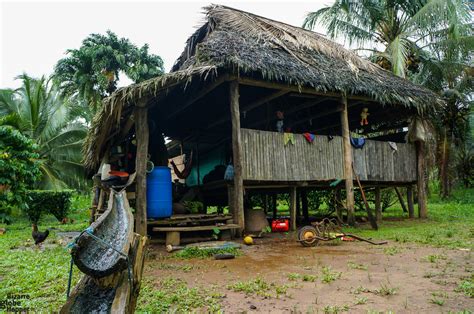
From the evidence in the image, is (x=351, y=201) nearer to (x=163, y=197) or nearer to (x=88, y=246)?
(x=163, y=197)

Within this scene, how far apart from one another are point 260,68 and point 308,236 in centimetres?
327

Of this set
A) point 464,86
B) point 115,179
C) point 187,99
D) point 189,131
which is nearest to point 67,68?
point 189,131

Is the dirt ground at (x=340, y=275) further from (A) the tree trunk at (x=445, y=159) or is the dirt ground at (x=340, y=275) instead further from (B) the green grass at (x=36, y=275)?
(A) the tree trunk at (x=445, y=159)

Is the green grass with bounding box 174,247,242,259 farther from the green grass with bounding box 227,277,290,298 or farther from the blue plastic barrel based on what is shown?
the green grass with bounding box 227,277,290,298

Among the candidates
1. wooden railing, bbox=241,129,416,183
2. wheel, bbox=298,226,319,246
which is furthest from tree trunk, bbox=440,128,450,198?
wheel, bbox=298,226,319,246

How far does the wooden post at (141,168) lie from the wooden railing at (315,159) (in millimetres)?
1985

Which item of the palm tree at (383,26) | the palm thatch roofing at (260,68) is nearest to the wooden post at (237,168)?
the palm thatch roofing at (260,68)

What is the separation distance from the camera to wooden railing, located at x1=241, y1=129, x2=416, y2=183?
24.2 feet

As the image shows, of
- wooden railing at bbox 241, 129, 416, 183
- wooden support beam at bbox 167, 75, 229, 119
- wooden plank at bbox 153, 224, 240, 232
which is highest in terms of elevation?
wooden support beam at bbox 167, 75, 229, 119

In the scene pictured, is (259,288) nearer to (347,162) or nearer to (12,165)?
(12,165)

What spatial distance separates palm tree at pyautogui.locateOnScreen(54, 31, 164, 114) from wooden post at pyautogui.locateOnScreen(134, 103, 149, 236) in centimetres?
1244

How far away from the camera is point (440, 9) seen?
1259 cm

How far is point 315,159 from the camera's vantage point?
27.4 feet

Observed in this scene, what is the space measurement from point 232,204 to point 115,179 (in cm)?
248
